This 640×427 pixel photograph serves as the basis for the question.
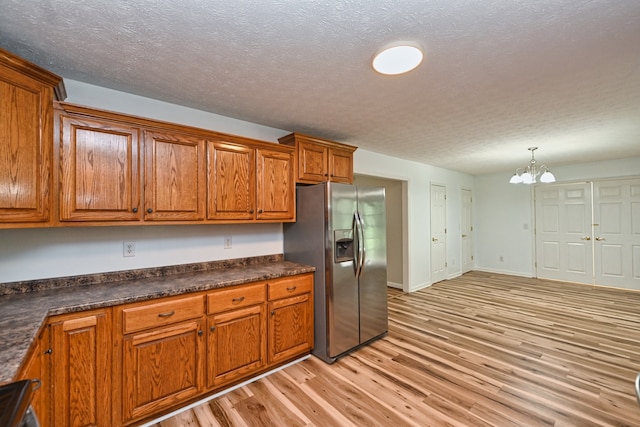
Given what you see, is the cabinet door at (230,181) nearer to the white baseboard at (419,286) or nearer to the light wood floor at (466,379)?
the light wood floor at (466,379)

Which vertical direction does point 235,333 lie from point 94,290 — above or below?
below

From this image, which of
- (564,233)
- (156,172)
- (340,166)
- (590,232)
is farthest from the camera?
(564,233)

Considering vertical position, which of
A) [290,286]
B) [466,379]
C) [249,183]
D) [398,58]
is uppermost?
[398,58]

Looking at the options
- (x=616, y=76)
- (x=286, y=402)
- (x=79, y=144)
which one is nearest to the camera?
(x=79, y=144)

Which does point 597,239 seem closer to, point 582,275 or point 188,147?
point 582,275

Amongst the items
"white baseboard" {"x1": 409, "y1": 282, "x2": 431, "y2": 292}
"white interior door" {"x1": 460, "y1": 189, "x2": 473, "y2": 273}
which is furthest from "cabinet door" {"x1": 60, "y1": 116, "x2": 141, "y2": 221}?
"white interior door" {"x1": 460, "y1": 189, "x2": 473, "y2": 273}

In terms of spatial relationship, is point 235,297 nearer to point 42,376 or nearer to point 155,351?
point 155,351

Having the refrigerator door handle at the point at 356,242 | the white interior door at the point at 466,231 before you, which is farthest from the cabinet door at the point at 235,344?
the white interior door at the point at 466,231

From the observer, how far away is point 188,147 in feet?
7.34

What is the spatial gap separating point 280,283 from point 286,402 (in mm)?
899

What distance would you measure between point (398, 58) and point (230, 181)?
1.62 m

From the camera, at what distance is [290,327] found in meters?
2.59

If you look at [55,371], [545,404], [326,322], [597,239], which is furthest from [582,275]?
[55,371]

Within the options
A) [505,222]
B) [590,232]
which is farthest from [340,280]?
[590,232]
